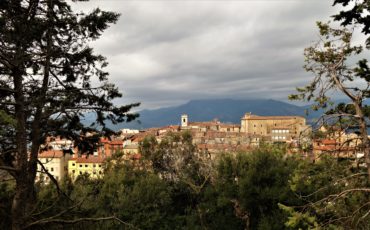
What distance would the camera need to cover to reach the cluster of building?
32.1ft

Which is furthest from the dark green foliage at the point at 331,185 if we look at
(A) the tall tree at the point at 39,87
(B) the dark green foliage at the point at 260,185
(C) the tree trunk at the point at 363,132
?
(B) the dark green foliage at the point at 260,185

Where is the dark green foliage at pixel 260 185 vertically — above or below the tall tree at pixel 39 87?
below

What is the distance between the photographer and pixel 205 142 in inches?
2657

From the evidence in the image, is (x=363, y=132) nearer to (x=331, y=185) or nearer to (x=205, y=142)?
(x=331, y=185)

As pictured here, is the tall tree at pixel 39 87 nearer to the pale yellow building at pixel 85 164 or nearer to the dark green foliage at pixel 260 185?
the dark green foliage at pixel 260 185

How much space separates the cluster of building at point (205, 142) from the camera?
32.1 ft

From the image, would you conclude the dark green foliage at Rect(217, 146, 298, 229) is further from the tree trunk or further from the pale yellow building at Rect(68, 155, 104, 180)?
the pale yellow building at Rect(68, 155, 104, 180)

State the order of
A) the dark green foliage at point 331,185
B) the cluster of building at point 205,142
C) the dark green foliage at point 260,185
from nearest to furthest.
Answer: the dark green foliage at point 331,185, the cluster of building at point 205,142, the dark green foliage at point 260,185

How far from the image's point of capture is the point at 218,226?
27.2 m

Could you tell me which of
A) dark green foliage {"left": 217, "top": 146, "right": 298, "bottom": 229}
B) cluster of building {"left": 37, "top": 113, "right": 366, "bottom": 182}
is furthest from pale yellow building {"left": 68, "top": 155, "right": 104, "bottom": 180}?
dark green foliage {"left": 217, "top": 146, "right": 298, "bottom": 229}

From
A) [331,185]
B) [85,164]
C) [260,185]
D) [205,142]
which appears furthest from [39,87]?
[85,164]

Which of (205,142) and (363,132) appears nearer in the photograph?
(363,132)

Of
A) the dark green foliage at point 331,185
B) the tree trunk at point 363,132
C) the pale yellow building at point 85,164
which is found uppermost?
the tree trunk at point 363,132

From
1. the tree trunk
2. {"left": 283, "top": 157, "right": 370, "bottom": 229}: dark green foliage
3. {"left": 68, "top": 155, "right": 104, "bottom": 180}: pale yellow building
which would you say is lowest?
{"left": 68, "top": 155, "right": 104, "bottom": 180}: pale yellow building
